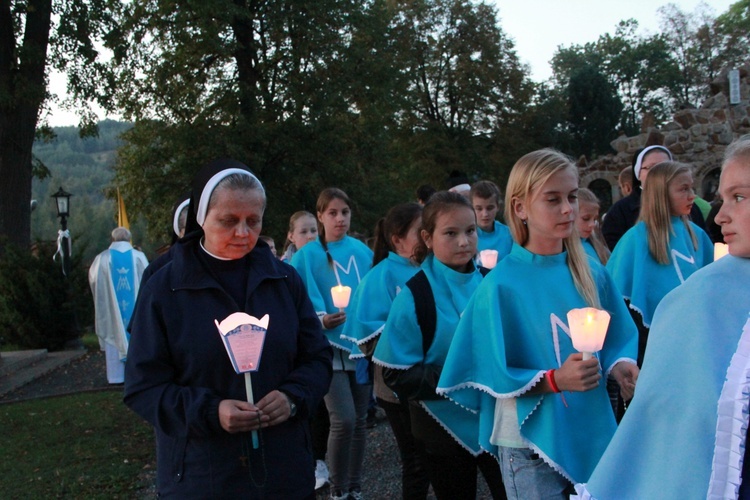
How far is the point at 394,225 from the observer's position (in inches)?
193

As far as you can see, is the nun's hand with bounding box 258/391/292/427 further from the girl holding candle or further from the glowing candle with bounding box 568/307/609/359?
the girl holding candle

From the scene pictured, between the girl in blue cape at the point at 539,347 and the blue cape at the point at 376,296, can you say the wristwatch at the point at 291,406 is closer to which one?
the girl in blue cape at the point at 539,347

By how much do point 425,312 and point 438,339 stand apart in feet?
0.50

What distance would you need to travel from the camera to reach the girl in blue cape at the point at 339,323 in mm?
5375

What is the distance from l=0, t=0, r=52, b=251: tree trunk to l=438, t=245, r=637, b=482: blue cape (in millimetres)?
17014

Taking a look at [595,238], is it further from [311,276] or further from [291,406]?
[291,406]

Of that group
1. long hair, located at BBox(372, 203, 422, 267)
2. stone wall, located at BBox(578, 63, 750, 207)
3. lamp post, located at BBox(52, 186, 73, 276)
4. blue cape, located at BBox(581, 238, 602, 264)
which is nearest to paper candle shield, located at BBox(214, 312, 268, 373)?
long hair, located at BBox(372, 203, 422, 267)

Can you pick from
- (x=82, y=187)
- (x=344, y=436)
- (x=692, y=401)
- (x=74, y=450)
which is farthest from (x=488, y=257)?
(x=82, y=187)

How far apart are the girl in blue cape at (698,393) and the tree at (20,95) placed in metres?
17.9

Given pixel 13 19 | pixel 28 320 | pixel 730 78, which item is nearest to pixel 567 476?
pixel 28 320

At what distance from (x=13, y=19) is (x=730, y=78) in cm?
2005

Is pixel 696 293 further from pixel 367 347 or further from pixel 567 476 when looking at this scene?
pixel 367 347

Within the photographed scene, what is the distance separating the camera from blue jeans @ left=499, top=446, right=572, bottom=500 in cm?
297

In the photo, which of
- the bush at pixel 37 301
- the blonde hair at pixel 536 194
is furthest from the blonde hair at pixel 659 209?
the bush at pixel 37 301
